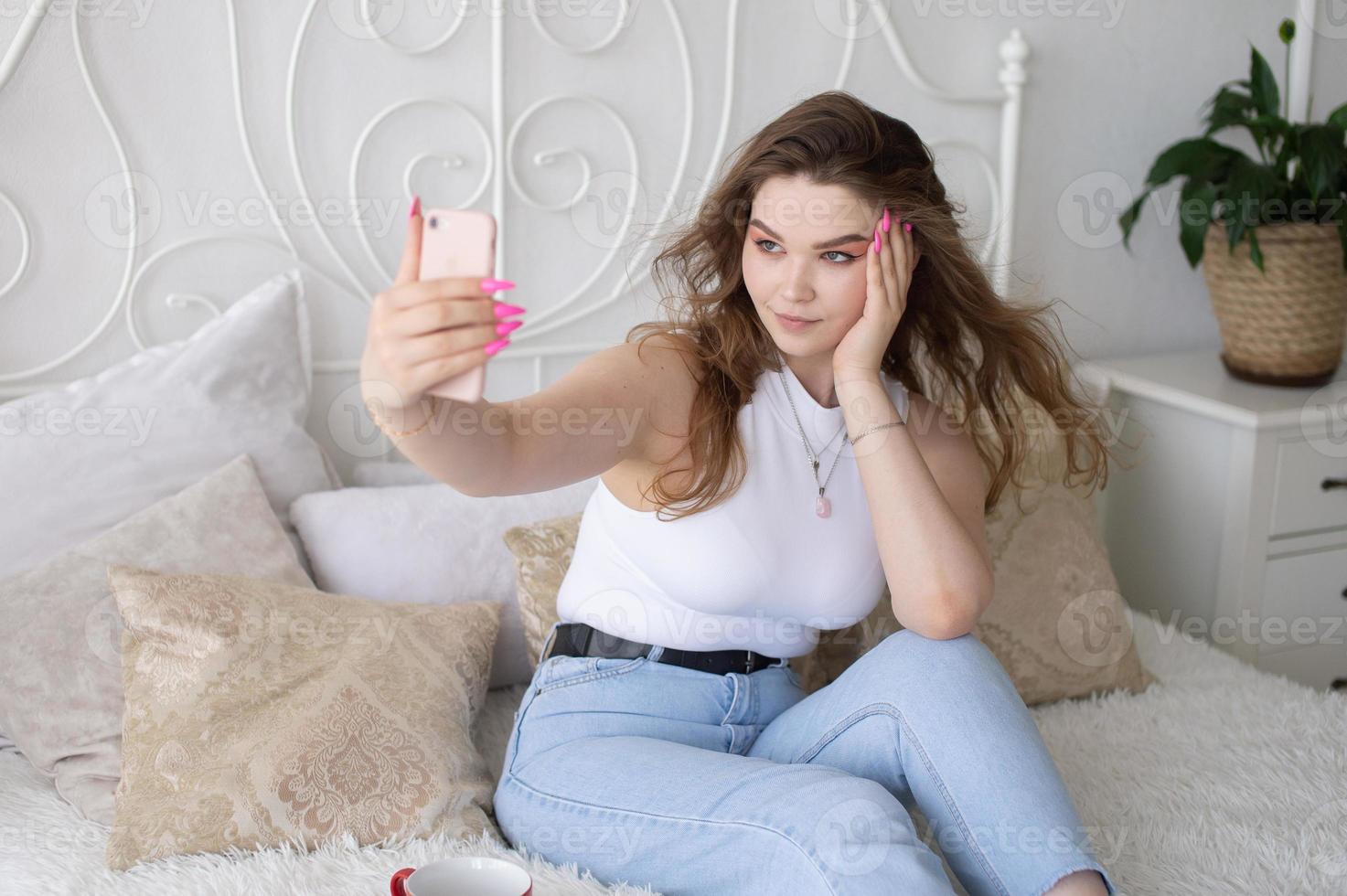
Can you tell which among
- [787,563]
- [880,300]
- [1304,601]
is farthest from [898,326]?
[1304,601]

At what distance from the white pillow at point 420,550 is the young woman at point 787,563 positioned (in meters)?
0.23

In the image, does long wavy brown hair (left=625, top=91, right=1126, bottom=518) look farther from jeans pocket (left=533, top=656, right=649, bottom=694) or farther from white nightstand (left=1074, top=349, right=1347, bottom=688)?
white nightstand (left=1074, top=349, right=1347, bottom=688)

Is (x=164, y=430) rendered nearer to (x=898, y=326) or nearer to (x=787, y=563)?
(x=787, y=563)

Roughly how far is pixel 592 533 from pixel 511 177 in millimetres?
714

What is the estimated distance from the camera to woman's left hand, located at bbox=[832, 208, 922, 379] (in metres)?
1.27

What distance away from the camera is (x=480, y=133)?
6.02ft

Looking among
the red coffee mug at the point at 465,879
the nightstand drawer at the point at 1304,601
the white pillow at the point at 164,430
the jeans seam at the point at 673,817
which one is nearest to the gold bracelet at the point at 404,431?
the red coffee mug at the point at 465,879

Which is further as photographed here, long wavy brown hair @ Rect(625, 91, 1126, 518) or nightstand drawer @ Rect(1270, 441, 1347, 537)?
nightstand drawer @ Rect(1270, 441, 1347, 537)

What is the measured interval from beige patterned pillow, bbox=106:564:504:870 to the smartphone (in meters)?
0.56

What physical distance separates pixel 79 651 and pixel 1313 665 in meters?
2.01

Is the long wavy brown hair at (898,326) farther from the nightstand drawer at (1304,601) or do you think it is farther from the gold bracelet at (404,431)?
the nightstand drawer at (1304,601)

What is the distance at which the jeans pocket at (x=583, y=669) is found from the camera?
131cm

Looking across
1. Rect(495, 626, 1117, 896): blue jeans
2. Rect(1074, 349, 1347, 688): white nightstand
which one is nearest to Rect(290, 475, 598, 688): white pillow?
Rect(495, 626, 1117, 896): blue jeans

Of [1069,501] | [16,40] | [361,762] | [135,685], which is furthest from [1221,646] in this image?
[16,40]
